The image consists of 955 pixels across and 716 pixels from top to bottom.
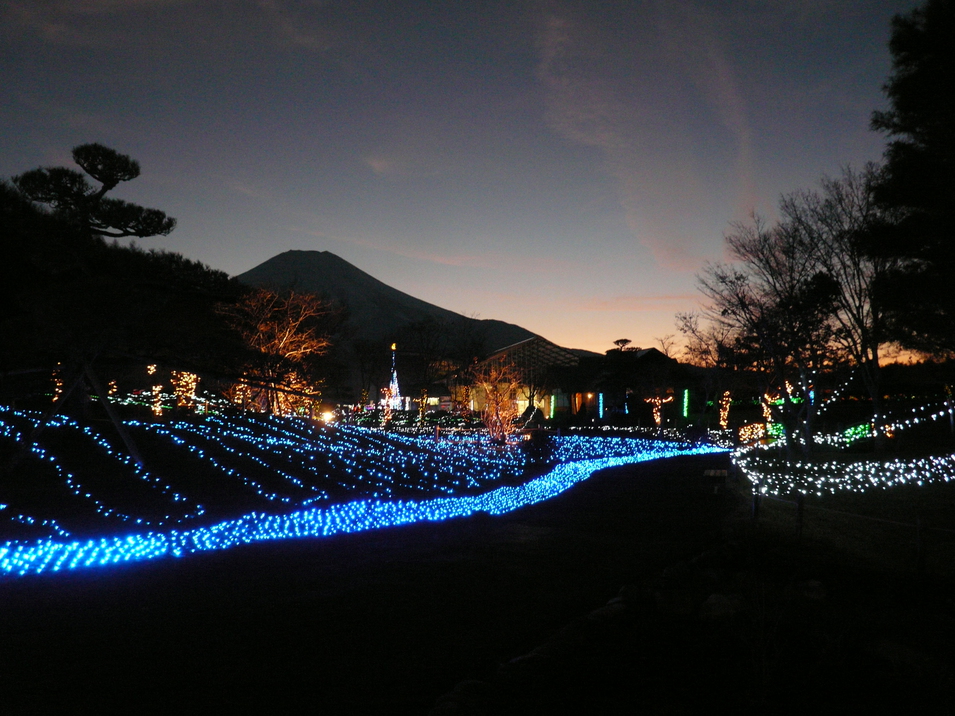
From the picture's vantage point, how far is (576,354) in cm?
5394

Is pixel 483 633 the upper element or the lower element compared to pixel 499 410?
lower

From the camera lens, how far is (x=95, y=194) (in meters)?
11.6

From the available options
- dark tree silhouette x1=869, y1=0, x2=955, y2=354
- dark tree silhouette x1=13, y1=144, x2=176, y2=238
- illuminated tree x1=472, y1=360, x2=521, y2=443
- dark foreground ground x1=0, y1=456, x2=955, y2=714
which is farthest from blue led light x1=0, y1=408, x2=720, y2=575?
dark tree silhouette x1=869, y1=0, x2=955, y2=354

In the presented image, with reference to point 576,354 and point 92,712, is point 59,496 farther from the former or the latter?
point 576,354

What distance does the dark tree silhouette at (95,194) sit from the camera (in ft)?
36.5

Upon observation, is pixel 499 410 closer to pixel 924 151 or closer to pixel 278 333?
pixel 278 333

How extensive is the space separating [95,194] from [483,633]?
11.0 meters

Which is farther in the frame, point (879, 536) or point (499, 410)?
point (499, 410)

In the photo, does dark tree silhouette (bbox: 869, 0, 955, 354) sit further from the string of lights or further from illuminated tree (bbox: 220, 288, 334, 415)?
illuminated tree (bbox: 220, 288, 334, 415)

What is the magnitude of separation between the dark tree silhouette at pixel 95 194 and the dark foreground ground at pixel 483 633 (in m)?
7.06

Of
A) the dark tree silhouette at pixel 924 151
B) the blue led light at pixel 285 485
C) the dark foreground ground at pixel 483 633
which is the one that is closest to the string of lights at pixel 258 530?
the blue led light at pixel 285 485

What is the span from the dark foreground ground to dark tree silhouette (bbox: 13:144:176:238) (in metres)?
7.06

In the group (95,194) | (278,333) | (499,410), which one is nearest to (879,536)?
(95,194)

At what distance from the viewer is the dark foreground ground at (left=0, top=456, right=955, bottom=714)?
3.86 m
